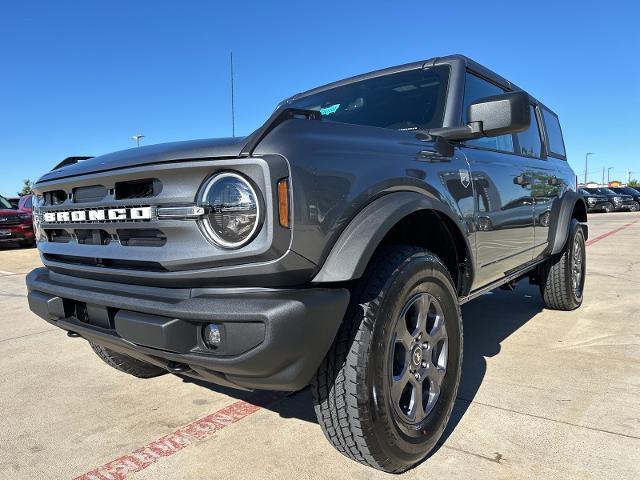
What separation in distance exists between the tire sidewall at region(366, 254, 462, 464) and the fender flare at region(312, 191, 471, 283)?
205mm

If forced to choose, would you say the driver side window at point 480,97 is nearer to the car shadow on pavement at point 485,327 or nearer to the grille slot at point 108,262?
the car shadow on pavement at point 485,327

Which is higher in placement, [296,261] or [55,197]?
[55,197]

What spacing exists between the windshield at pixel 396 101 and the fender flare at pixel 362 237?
852mm

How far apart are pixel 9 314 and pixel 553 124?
6.03 m

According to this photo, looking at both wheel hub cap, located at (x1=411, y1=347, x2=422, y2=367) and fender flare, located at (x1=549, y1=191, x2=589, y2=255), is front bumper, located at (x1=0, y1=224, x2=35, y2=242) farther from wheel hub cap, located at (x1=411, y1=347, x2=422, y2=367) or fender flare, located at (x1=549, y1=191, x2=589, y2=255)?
wheel hub cap, located at (x1=411, y1=347, x2=422, y2=367)

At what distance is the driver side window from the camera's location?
9.26 ft

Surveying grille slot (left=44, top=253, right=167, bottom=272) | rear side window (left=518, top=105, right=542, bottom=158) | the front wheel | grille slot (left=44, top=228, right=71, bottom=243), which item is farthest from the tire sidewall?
rear side window (left=518, top=105, right=542, bottom=158)

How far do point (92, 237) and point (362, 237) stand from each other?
1184mm

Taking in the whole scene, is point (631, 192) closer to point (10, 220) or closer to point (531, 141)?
point (531, 141)

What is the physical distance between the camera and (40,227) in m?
2.50

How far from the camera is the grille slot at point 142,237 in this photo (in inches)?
70.5

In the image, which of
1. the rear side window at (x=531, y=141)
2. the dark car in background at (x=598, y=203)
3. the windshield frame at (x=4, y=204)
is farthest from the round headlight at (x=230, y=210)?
the dark car in background at (x=598, y=203)

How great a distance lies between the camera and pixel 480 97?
307 centimetres

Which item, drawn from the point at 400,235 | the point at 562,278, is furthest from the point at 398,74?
the point at 562,278
